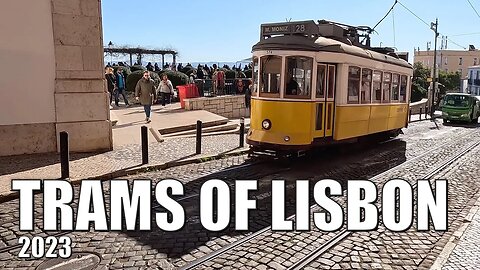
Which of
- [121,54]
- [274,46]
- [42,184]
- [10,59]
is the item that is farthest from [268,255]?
[121,54]

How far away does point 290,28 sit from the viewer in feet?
32.1

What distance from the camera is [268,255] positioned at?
193 inches

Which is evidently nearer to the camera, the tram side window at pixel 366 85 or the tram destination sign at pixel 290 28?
the tram destination sign at pixel 290 28

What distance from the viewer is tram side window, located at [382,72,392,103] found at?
41.4 feet

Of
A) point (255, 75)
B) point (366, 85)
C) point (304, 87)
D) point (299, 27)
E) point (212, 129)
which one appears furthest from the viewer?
point (212, 129)

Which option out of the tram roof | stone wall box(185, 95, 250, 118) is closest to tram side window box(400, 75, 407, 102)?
the tram roof

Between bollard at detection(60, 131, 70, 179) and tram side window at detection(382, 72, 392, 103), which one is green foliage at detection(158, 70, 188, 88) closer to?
tram side window at detection(382, 72, 392, 103)

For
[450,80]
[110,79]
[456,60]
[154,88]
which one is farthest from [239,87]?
[456,60]

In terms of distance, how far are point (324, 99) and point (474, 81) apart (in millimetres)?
74591

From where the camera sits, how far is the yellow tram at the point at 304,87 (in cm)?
928

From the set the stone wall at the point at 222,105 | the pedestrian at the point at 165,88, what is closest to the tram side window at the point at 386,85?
the stone wall at the point at 222,105

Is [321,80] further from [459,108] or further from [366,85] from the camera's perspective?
[459,108]

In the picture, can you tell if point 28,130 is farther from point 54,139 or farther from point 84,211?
point 84,211

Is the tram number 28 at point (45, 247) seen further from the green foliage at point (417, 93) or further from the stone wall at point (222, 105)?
the green foliage at point (417, 93)
